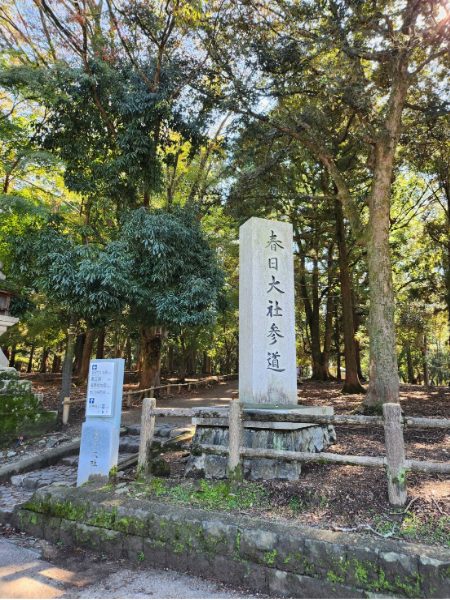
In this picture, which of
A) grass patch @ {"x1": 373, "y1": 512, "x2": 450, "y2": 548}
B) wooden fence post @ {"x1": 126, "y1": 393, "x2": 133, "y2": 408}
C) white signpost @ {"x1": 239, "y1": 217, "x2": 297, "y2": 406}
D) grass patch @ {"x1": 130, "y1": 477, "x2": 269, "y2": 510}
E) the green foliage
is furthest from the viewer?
wooden fence post @ {"x1": 126, "y1": 393, "x2": 133, "y2": 408}

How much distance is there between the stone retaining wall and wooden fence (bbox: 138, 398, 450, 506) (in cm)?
74

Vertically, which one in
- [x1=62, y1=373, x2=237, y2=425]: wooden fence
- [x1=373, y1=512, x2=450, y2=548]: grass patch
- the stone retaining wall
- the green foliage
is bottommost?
the stone retaining wall

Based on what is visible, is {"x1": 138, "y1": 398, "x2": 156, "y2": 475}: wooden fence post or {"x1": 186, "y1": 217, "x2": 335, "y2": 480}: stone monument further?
{"x1": 186, "y1": 217, "x2": 335, "y2": 480}: stone monument

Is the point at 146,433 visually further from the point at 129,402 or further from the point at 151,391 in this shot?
the point at 151,391

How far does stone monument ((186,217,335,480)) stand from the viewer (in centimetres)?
540

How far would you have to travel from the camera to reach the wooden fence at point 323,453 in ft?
12.6

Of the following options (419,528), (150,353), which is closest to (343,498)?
(419,528)

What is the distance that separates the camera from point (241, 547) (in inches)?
139

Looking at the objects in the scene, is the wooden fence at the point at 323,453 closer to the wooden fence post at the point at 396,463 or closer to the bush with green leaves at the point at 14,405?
the wooden fence post at the point at 396,463

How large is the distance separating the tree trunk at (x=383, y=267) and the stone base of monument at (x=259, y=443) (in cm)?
363

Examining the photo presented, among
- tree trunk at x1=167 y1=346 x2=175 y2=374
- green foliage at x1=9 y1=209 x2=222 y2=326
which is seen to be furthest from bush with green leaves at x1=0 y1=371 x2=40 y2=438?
tree trunk at x1=167 y1=346 x2=175 y2=374

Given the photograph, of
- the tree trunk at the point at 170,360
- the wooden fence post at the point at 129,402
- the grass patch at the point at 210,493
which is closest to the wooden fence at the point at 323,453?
the grass patch at the point at 210,493

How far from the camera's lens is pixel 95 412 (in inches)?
202

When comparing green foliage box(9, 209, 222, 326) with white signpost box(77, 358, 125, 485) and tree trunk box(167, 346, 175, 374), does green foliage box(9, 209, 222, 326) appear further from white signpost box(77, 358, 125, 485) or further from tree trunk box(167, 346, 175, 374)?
tree trunk box(167, 346, 175, 374)
